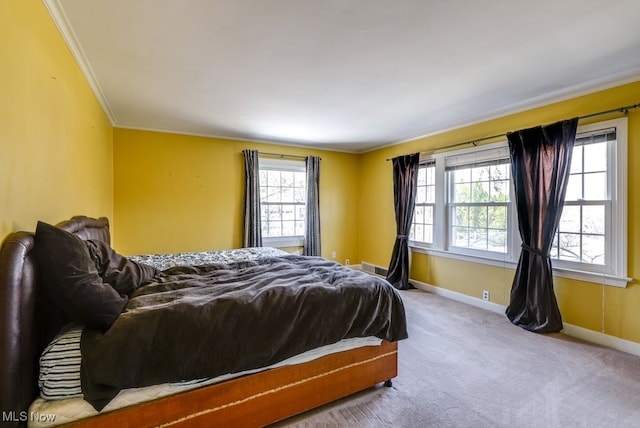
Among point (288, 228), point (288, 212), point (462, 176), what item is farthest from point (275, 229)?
point (462, 176)

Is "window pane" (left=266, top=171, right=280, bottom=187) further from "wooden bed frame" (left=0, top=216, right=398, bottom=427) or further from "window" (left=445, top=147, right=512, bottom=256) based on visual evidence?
"wooden bed frame" (left=0, top=216, right=398, bottom=427)

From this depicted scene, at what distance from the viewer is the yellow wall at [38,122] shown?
1.25m

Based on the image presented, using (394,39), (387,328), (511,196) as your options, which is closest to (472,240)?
(511,196)

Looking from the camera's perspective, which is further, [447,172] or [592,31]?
[447,172]

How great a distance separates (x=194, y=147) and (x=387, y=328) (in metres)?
3.78

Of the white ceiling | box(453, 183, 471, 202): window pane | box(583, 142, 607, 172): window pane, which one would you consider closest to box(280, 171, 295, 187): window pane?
the white ceiling

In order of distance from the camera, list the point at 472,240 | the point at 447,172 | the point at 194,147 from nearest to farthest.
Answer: the point at 472,240 < the point at 447,172 < the point at 194,147

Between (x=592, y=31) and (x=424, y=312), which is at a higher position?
(x=592, y=31)

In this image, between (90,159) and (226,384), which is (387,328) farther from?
(90,159)

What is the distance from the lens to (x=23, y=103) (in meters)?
1.39

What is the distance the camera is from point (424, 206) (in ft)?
14.6

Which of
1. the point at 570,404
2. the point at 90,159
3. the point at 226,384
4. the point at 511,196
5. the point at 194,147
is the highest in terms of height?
the point at 194,147

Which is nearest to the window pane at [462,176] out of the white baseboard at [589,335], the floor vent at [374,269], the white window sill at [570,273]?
the white window sill at [570,273]

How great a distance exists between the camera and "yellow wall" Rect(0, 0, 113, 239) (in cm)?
125
